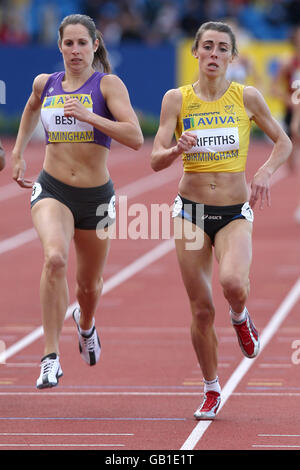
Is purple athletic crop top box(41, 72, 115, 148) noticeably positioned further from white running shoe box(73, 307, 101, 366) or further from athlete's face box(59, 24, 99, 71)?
white running shoe box(73, 307, 101, 366)

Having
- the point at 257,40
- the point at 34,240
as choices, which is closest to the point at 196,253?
the point at 34,240

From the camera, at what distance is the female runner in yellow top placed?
7.16 meters

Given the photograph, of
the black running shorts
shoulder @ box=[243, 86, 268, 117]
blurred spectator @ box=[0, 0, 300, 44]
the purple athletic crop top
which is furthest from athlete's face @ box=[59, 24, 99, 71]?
blurred spectator @ box=[0, 0, 300, 44]

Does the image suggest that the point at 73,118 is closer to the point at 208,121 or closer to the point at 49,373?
the point at 208,121

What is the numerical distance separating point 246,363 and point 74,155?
2419 mm

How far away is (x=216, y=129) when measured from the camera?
720 centimetres

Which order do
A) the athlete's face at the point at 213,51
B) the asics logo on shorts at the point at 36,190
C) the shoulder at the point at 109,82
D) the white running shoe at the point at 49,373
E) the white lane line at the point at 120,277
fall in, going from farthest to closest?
the white lane line at the point at 120,277
the asics logo on shorts at the point at 36,190
the shoulder at the point at 109,82
the athlete's face at the point at 213,51
the white running shoe at the point at 49,373

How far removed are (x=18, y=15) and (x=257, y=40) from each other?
6227 millimetres

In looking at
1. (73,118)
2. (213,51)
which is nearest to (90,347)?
(73,118)

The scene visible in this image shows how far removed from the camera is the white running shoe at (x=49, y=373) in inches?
275

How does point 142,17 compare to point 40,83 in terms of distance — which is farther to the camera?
point 142,17

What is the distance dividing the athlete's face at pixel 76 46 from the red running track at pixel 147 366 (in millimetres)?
2138

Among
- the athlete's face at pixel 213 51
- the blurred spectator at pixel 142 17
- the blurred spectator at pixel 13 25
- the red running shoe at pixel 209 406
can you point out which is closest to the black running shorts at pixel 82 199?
the athlete's face at pixel 213 51

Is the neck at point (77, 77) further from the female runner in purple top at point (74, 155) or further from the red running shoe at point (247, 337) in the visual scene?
the red running shoe at point (247, 337)
